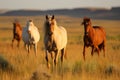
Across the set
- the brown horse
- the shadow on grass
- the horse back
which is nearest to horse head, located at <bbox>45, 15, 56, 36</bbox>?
the shadow on grass

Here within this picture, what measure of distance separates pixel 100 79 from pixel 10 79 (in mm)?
2511

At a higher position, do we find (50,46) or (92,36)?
(50,46)

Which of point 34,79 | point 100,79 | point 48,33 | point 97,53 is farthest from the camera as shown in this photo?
point 97,53

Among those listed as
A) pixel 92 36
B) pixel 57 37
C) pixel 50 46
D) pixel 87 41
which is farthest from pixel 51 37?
pixel 92 36

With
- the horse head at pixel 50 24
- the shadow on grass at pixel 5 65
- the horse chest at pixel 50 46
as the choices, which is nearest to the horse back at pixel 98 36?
the horse chest at pixel 50 46

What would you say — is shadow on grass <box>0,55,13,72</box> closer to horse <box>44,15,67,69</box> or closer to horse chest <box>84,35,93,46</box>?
horse <box>44,15,67,69</box>

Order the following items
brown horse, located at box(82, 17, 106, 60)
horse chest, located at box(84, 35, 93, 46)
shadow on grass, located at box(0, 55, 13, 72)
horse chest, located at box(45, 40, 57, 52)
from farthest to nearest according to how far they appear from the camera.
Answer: horse chest, located at box(84, 35, 93, 46) < brown horse, located at box(82, 17, 106, 60) < horse chest, located at box(45, 40, 57, 52) < shadow on grass, located at box(0, 55, 13, 72)

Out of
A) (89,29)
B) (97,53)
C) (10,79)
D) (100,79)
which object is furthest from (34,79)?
(97,53)

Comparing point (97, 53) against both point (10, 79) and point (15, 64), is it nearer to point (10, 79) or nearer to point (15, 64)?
point (15, 64)

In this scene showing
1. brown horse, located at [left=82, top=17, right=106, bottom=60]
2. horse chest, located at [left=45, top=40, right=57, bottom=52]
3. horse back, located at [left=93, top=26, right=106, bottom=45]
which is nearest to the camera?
horse chest, located at [left=45, top=40, right=57, bottom=52]

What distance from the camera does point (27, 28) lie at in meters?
17.1

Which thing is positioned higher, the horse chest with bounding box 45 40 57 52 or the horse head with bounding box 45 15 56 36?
the horse head with bounding box 45 15 56 36

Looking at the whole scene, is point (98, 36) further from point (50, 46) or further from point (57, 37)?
point (50, 46)

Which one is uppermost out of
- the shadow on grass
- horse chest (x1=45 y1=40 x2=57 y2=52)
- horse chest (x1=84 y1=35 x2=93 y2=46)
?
horse chest (x1=45 y1=40 x2=57 y2=52)
